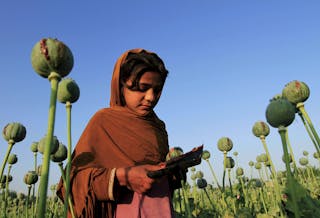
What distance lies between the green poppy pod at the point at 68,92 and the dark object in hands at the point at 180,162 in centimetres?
61

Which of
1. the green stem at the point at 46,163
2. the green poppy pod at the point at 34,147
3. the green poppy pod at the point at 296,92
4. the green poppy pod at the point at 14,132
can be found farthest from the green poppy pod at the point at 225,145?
the green stem at the point at 46,163

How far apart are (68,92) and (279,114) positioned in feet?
3.54

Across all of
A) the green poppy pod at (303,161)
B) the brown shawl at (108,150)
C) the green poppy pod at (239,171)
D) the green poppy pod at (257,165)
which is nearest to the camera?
the brown shawl at (108,150)

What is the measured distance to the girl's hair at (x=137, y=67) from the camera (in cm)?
215

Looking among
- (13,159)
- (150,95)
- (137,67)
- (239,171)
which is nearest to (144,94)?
(150,95)

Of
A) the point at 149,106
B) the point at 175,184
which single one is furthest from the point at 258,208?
the point at 149,106

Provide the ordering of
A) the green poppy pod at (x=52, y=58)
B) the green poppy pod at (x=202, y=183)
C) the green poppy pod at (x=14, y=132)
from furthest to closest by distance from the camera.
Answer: the green poppy pod at (x=202, y=183)
the green poppy pod at (x=14, y=132)
the green poppy pod at (x=52, y=58)

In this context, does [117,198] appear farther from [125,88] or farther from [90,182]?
[125,88]

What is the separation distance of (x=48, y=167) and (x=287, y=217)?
198cm

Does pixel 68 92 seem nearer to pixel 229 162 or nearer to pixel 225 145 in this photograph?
pixel 225 145

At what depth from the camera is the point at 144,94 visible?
213 centimetres

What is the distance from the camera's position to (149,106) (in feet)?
7.13

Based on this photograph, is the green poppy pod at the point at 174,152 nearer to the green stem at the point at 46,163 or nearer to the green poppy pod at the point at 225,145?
the green poppy pod at the point at 225,145

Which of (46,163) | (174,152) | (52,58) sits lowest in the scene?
(46,163)
